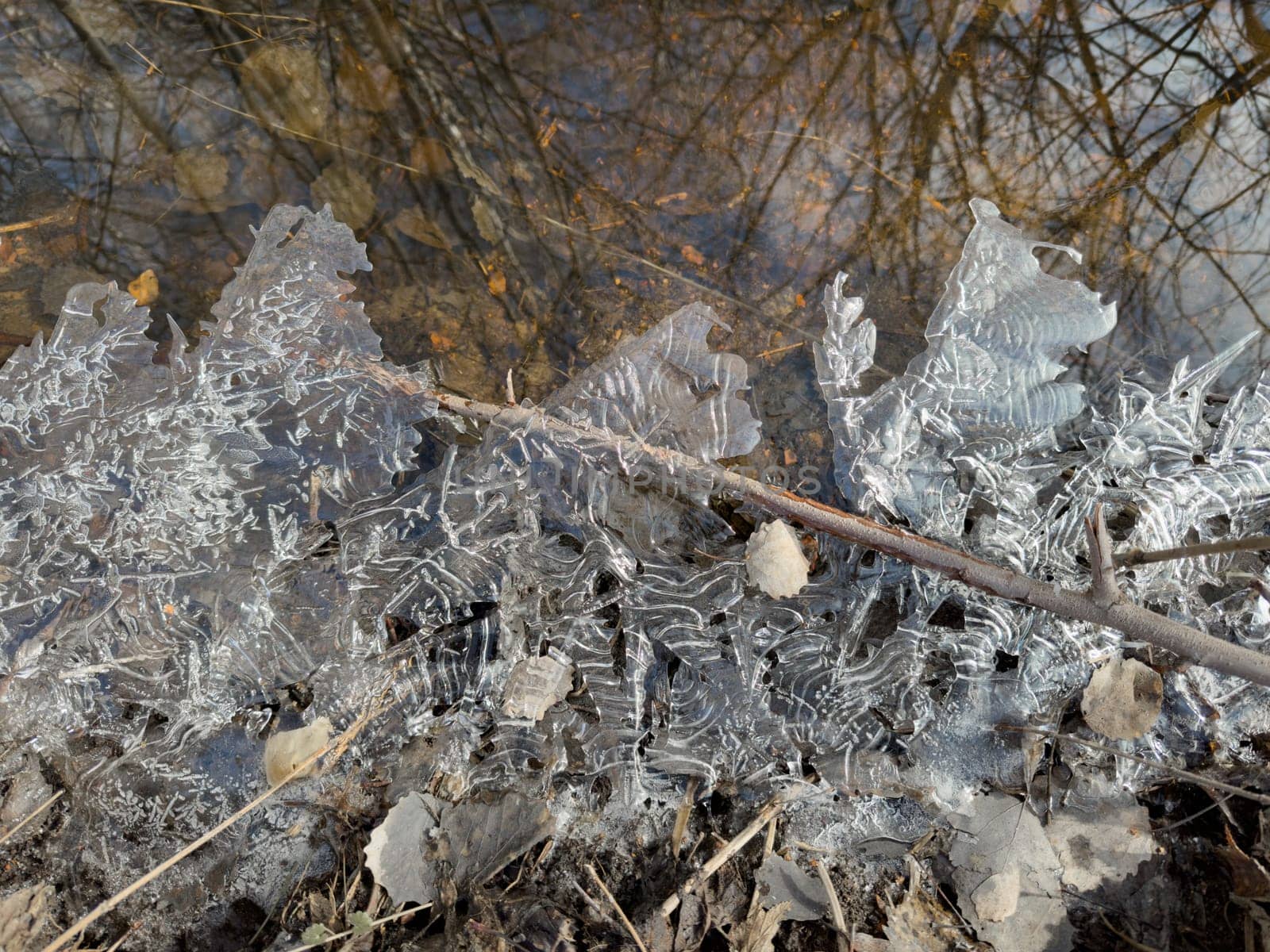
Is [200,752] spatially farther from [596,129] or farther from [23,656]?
[596,129]

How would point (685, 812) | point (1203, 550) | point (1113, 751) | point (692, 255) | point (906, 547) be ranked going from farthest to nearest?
1. point (692, 255)
2. point (685, 812)
3. point (1113, 751)
4. point (906, 547)
5. point (1203, 550)

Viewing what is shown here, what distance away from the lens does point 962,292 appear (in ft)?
6.14

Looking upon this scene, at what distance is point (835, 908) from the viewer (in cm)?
190

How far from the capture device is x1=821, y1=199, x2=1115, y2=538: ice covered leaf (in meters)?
1.86

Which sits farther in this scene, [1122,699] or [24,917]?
[24,917]

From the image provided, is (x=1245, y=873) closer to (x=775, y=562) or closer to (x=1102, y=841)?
(x=1102, y=841)

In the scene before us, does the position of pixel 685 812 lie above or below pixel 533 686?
below

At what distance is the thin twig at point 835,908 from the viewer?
1.88 meters

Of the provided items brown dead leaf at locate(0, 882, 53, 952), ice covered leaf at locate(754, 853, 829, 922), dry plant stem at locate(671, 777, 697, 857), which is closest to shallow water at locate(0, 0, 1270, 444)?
dry plant stem at locate(671, 777, 697, 857)

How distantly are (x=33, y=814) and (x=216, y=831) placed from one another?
552 millimetres

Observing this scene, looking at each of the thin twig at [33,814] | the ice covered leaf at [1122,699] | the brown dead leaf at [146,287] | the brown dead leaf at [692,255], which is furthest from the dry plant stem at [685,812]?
the brown dead leaf at [146,287]

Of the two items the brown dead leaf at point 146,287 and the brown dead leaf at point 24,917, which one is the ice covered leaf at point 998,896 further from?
the brown dead leaf at point 146,287

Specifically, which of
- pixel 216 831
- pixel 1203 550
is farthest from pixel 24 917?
pixel 1203 550

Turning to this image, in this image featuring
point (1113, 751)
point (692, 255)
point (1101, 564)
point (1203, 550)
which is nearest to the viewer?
point (1203, 550)
